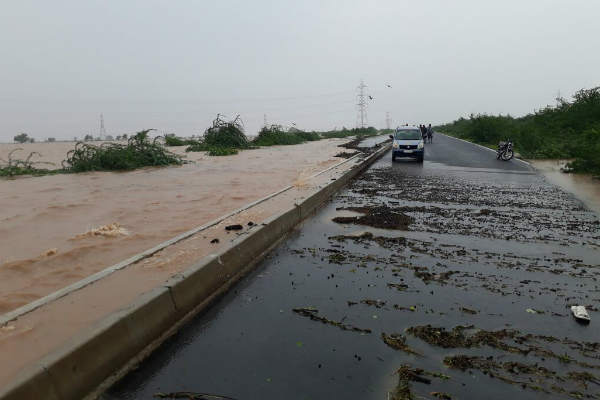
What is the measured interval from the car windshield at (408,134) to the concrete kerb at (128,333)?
57.1 ft

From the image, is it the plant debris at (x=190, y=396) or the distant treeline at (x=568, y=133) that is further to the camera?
the distant treeline at (x=568, y=133)

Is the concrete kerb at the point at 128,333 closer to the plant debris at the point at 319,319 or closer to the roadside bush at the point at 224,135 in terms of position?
the plant debris at the point at 319,319

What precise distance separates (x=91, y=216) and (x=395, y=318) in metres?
6.76

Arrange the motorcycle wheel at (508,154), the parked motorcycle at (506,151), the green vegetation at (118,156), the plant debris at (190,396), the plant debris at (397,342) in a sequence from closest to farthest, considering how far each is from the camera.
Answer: the plant debris at (190,396), the plant debris at (397,342), the green vegetation at (118,156), the parked motorcycle at (506,151), the motorcycle wheel at (508,154)

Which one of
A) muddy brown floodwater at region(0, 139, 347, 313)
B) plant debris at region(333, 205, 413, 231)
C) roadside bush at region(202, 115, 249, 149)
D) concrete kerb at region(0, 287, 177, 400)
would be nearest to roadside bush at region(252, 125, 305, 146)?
roadside bush at region(202, 115, 249, 149)

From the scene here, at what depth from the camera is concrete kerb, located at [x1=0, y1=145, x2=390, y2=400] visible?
7.61 feet

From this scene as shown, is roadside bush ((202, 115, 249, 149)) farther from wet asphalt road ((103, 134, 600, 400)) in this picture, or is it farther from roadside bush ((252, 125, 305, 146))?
wet asphalt road ((103, 134, 600, 400))

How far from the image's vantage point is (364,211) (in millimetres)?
8359

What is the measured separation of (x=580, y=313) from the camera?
11.7ft

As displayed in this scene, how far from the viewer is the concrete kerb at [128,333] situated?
232 centimetres

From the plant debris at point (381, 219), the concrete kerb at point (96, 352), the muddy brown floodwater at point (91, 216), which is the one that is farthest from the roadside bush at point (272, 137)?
the concrete kerb at point (96, 352)

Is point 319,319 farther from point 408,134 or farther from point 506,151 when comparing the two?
point 506,151

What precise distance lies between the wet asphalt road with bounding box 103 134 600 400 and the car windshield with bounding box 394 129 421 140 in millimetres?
14381

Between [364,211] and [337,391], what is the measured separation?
601cm
